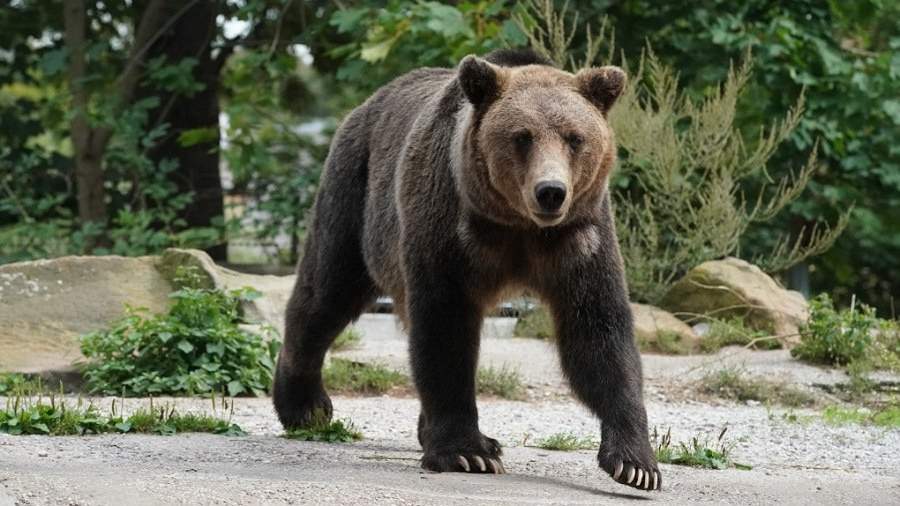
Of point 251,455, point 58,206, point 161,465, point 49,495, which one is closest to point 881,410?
point 251,455

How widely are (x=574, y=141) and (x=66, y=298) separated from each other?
180 inches

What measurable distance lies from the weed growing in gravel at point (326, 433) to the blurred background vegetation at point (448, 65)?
4119mm

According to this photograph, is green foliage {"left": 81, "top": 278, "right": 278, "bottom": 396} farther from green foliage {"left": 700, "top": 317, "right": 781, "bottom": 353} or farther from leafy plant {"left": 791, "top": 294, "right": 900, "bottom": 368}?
leafy plant {"left": 791, "top": 294, "right": 900, "bottom": 368}

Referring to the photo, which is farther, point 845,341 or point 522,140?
point 845,341

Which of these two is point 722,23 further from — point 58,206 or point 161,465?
point 161,465

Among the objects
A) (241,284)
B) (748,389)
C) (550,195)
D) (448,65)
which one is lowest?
(748,389)

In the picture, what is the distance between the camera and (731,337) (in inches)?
376

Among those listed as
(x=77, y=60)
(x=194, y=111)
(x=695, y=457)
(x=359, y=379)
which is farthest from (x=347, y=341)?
(x=194, y=111)

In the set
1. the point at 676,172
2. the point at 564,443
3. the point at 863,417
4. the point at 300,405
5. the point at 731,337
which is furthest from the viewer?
the point at 676,172

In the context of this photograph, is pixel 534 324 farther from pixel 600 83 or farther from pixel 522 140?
pixel 522 140

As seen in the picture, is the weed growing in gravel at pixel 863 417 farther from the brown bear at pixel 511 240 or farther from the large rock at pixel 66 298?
the large rock at pixel 66 298

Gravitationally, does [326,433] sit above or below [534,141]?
below

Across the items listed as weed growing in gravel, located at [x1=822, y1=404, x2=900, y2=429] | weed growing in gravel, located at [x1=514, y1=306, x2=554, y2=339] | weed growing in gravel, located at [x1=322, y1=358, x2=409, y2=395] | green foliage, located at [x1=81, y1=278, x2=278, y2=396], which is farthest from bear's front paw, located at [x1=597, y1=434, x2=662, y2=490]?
weed growing in gravel, located at [x1=514, y1=306, x2=554, y2=339]

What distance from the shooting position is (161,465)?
202 inches
